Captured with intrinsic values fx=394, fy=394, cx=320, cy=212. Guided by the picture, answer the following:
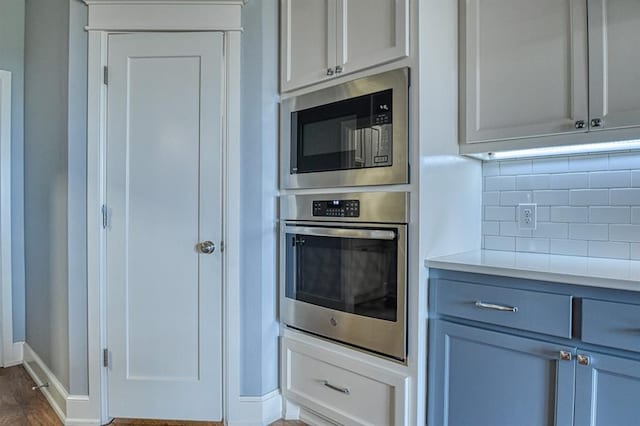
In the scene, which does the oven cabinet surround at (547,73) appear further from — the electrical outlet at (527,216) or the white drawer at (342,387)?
the white drawer at (342,387)

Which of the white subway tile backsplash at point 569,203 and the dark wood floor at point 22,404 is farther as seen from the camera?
the dark wood floor at point 22,404

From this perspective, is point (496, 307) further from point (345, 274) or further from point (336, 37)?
point (336, 37)

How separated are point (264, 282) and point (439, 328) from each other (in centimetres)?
89

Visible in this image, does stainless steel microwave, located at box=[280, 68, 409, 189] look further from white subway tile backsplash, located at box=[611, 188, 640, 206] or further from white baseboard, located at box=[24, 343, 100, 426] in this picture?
white baseboard, located at box=[24, 343, 100, 426]

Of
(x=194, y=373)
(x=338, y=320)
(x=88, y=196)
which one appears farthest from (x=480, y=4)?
(x=194, y=373)

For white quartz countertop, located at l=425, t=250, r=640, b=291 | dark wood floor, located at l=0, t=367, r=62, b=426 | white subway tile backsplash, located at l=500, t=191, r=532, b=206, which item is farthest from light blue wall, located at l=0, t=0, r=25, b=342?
white subway tile backsplash, located at l=500, t=191, r=532, b=206

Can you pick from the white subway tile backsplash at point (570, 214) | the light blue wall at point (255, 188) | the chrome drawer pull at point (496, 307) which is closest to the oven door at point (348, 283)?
the light blue wall at point (255, 188)

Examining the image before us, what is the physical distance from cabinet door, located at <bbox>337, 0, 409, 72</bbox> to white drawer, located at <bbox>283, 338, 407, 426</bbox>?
4.31 ft

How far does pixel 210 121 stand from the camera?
2006mm

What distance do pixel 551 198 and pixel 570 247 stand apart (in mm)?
238

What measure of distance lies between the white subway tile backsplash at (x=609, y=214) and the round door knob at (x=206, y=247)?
177cm

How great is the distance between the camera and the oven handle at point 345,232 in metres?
1.63

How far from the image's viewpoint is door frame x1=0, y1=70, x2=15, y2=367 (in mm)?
2734

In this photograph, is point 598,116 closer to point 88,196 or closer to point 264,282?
point 264,282
